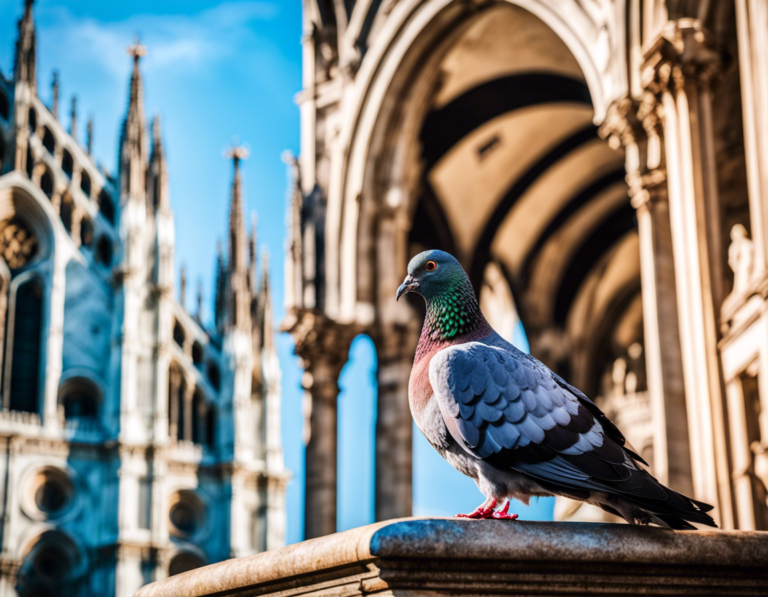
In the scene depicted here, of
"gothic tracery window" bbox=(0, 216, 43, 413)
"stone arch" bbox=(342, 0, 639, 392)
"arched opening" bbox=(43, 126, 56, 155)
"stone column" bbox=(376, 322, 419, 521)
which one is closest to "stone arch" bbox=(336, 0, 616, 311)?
"stone arch" bbox=(342, 0, 639, 392)

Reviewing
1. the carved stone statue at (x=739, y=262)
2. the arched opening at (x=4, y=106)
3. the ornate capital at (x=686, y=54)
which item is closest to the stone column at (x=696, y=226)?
the ornate capital at (x=686, y=54)

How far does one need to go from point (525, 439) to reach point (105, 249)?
1687 inches

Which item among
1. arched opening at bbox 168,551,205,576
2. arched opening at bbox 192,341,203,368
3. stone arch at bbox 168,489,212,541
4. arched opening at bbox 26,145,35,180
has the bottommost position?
arched opening at bbox 168,551,205,576

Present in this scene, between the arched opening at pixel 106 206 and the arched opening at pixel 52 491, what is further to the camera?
the arched opening at pixel 106 206

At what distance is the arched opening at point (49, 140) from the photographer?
45.9 m

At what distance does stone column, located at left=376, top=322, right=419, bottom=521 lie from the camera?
15.7 m

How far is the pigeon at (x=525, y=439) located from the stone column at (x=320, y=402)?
12.0 metres

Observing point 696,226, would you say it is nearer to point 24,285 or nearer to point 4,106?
point 24,285

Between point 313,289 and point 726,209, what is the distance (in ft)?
21.1

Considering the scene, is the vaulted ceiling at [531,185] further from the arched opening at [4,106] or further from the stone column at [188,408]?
the arched opening at [4,106]

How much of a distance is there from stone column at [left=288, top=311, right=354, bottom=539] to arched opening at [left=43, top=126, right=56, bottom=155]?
107ft

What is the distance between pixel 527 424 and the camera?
12.0 ft

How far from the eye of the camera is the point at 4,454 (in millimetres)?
39375

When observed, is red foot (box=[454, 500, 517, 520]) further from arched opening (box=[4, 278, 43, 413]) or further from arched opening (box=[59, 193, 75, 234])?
arched opening (box=[59, 193, 75, 234])
